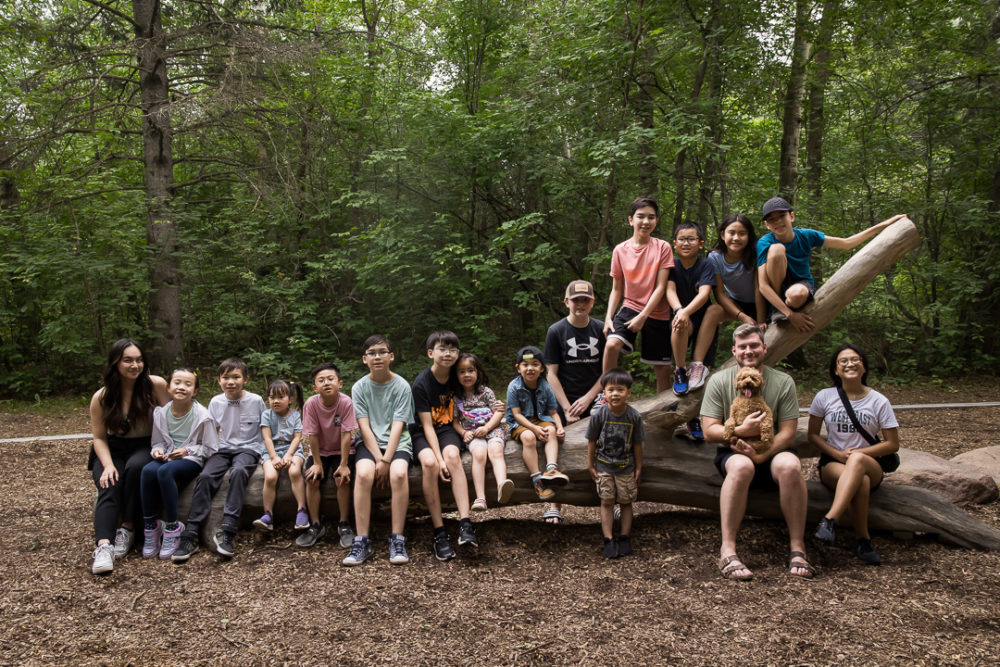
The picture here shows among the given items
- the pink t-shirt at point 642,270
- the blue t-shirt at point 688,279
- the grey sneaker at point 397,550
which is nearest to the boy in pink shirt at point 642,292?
the pink t-shirt at point 642,270

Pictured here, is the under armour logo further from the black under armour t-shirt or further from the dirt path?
the dirt path

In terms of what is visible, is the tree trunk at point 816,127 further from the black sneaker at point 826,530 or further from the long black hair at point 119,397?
the long black hair at point 119,397

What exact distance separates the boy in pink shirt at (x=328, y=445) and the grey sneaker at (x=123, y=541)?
106 centimetres

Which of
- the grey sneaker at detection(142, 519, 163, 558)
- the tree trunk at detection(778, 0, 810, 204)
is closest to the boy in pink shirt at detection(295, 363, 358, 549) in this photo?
the grey sneaker at detection(142, 519, 163, 558)

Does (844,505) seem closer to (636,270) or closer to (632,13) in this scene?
(636,270)

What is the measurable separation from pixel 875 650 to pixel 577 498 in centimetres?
193

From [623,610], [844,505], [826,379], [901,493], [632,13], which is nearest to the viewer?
[623,610]

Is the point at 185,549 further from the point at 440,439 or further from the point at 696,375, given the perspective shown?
the point at 696,375

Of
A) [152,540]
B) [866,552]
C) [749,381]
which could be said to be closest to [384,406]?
[152,540]

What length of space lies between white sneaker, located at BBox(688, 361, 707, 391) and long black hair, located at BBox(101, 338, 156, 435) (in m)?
3.68

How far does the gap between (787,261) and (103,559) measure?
462 cm

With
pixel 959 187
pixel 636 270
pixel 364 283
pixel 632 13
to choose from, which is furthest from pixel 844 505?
pixel 959 187

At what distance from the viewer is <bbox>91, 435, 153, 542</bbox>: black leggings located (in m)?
3.95

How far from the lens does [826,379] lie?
10164 millimetres
